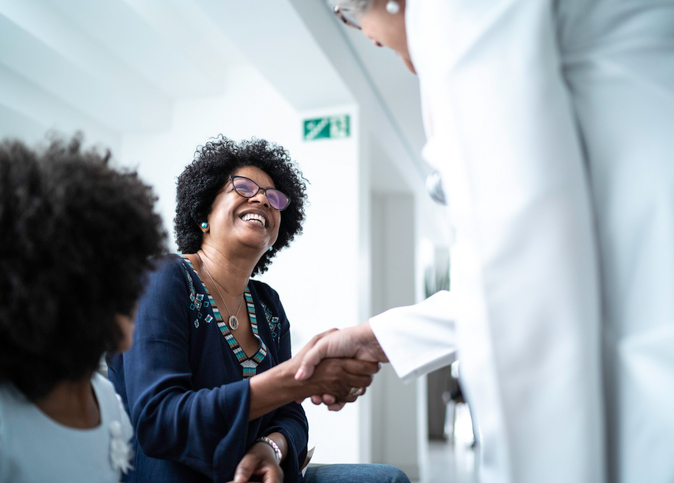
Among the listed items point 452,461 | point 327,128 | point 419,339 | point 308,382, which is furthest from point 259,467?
point 452,461

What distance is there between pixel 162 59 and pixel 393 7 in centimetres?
347

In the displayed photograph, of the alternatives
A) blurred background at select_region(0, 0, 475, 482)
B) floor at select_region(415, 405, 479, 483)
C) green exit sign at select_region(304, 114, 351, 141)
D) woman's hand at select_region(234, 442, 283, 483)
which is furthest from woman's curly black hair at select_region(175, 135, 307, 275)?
floor at select_region(415, 405, 479, 483)

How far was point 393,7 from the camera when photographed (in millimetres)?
1146

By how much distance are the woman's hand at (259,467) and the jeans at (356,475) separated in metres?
0.24

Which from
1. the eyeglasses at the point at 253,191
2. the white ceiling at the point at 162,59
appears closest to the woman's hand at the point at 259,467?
the eyeglasses at the point at 253,191

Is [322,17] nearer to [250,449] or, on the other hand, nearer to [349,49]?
[349,49]

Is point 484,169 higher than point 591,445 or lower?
higher

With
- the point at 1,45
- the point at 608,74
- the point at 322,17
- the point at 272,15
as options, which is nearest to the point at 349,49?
the point at 322,17

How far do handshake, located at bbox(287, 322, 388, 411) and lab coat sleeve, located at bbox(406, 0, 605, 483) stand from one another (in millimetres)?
482

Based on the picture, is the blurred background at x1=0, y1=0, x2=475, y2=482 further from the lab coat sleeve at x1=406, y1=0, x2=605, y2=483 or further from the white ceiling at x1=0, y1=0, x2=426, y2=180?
the lab coat sleeve at x1=406, y1=0, x2=605, y2=483

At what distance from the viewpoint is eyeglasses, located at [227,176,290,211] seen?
6.07ft

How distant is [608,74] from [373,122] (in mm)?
4063

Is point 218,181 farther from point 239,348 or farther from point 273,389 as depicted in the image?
point 273,389

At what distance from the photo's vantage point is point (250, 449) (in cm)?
131
